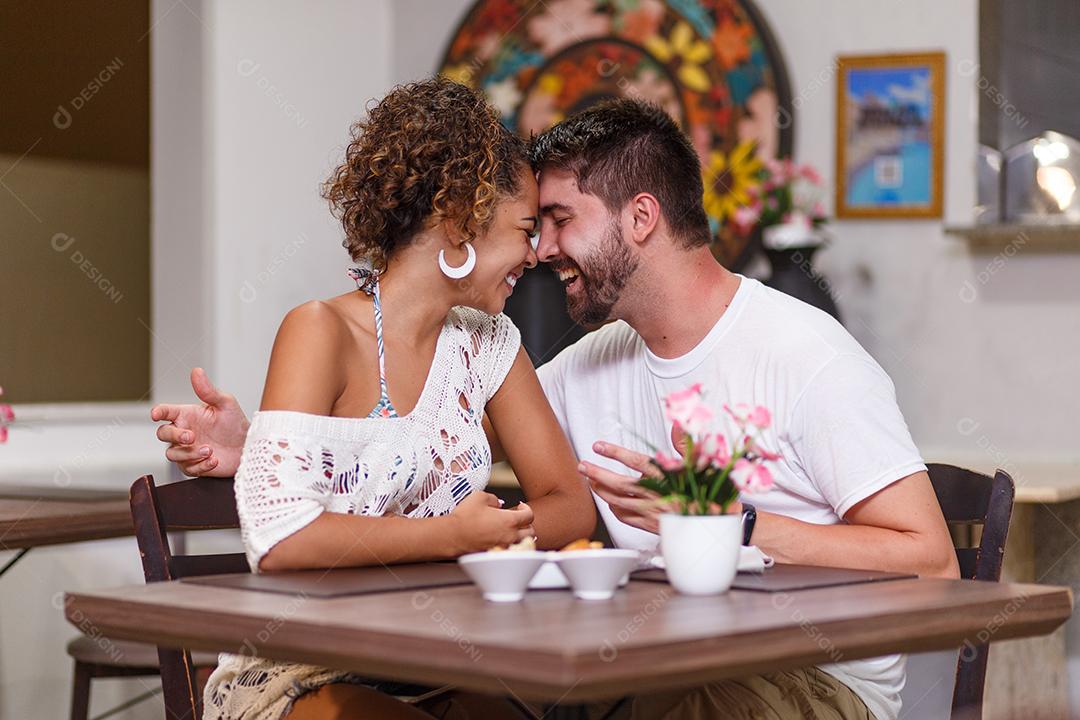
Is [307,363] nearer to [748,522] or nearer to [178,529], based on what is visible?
[178,529]

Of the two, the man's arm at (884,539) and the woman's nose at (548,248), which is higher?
the woman's nose at (548,248)

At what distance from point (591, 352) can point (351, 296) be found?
1.89ft

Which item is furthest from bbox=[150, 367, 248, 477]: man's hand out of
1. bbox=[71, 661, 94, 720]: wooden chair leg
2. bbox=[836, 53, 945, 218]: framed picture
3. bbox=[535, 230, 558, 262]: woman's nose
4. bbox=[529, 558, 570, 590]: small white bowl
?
bbox=[836, 53, 945, 218]: framed picture

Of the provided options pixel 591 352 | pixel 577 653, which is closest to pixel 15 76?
pixel 591 352

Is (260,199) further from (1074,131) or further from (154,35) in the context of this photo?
(1074,131)

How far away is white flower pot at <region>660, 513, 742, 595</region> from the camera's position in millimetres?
1544

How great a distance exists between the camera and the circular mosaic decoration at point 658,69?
429cm

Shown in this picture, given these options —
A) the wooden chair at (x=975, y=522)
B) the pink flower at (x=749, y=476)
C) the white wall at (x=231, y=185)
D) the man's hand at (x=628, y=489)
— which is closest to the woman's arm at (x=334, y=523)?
the man's hand at (x=628, y=489)

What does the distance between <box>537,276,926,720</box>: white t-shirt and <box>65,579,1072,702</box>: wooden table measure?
1.05 ft

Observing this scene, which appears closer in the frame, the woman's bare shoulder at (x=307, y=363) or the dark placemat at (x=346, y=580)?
the dark placemat at (x=346, y=580)

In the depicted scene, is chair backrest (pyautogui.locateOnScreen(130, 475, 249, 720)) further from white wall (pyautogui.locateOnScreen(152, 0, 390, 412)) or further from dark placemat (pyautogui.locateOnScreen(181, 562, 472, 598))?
white wall (pyautogui.locateOnScreen(152, 0, 390, 412))

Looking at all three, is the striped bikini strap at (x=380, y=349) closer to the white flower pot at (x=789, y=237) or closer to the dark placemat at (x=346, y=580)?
the dark placemat at (x=346, y=580)

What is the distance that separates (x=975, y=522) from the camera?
198 cm

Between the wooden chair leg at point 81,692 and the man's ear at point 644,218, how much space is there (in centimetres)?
167
